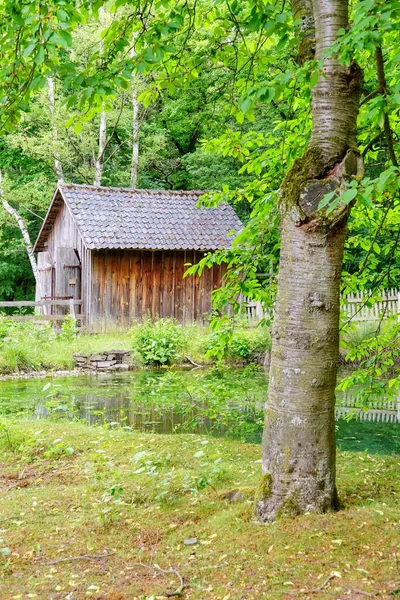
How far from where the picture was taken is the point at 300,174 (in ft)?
12.3

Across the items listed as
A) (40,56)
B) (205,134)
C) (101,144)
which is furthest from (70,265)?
(40,56)

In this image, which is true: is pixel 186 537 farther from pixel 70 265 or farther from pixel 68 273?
pixel 68 273

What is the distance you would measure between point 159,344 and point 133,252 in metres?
4.67

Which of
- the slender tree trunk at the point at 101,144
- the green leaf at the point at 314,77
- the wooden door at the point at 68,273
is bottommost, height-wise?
the wooden door at the point at 68,273

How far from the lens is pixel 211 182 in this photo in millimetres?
26750

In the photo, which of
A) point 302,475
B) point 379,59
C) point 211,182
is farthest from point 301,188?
point 211,182

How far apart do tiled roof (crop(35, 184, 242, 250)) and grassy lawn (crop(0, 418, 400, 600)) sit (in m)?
14.8

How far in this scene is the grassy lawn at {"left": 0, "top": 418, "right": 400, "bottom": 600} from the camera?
10.2ft

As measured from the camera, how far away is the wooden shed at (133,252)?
2016 centimetres

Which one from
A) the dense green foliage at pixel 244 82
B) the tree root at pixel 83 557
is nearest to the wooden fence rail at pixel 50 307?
the dense green foliage at pixel 244 82

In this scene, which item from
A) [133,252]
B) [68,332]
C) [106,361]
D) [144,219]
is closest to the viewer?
[106,361]

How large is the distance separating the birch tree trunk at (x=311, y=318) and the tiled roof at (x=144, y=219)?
15779 mm

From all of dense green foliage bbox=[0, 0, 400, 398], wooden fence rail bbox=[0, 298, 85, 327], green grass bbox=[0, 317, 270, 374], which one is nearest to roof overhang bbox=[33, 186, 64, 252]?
wooden fence rail bbox=[0, 298, 85, 327]

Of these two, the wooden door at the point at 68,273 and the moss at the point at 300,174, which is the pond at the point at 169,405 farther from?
the wooden door at the point at 68,273
